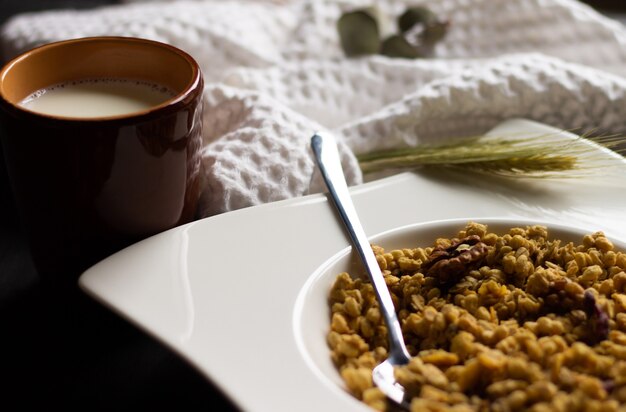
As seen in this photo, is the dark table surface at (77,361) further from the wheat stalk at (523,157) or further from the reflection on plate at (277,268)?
the wheat stalk at (523,157)

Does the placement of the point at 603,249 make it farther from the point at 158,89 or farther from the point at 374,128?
the point at 158,89

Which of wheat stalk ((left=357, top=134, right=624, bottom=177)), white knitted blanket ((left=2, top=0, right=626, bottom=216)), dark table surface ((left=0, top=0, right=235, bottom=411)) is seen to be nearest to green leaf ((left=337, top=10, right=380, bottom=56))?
white knitted blanket ((left=2, top=0, right=626, bottom=216))

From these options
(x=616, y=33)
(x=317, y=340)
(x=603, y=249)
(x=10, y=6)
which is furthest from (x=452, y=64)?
(x=10, y=6)

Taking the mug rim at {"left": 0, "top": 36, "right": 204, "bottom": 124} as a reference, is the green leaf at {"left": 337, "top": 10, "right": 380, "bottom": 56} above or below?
below

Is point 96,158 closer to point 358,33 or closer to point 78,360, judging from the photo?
point 78,360

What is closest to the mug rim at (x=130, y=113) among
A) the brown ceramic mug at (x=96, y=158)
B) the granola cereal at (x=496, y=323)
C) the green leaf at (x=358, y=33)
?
the brown ceramic mug at (x=96, y=158)

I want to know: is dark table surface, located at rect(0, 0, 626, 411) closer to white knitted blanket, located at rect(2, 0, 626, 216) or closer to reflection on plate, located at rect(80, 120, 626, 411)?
reflection on plate, located at rect(80, 120, 626, 411)

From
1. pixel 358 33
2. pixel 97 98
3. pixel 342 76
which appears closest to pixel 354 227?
pixel 97 98
